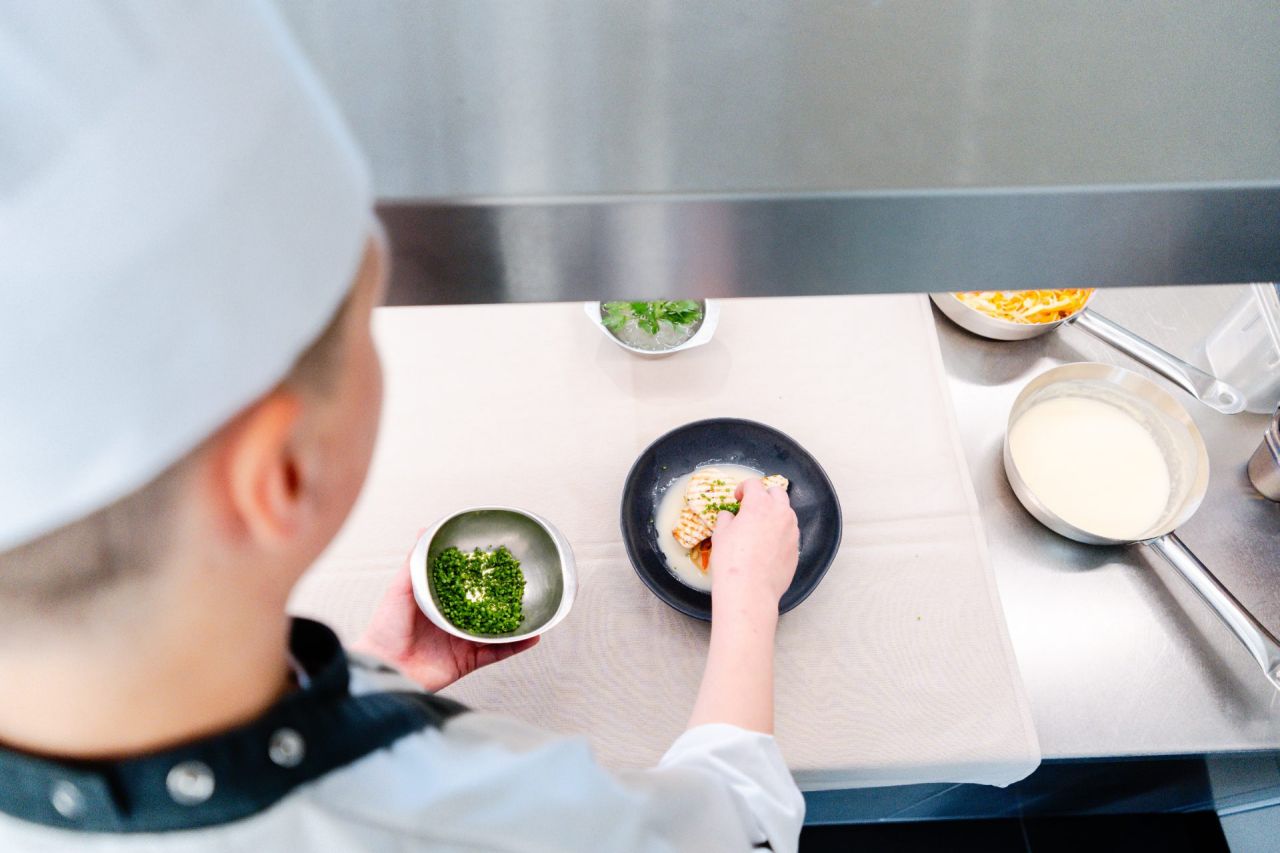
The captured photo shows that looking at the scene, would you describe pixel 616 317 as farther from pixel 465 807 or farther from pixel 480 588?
pixel 465 807

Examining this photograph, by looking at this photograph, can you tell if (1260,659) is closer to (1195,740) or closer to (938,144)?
(1195,740)

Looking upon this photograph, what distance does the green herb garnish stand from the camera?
1.22 meters

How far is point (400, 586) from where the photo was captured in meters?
0.99

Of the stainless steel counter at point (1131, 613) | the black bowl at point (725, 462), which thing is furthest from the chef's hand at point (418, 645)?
the stainless steel counter at point (1131, 613)

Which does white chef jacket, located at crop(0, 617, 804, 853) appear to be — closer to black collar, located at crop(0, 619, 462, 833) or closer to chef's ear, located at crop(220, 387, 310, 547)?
black collar, located at crop(0, 619, 462, 833)

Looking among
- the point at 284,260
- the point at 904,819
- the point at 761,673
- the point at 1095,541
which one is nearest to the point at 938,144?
the point at 284,260

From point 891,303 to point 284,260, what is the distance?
3.67 ft

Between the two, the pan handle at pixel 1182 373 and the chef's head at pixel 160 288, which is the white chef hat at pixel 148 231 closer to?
the chef's head at pixel 160 288

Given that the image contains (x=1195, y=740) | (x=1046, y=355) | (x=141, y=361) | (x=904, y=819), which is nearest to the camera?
(x=141, y=361)

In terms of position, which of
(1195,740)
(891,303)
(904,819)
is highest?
(891,303)

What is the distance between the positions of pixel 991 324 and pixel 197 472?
43.6 inches

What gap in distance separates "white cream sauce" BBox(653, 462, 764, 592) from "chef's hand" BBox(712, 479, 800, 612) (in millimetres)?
46

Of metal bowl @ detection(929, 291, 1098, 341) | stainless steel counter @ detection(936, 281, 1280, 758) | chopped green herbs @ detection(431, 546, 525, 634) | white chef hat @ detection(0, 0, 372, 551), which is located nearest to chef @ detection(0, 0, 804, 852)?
white chef hat @ detection(0, 0, 372, 551)

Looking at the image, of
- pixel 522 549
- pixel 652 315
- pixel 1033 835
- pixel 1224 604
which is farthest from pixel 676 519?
pixel 1033 835
